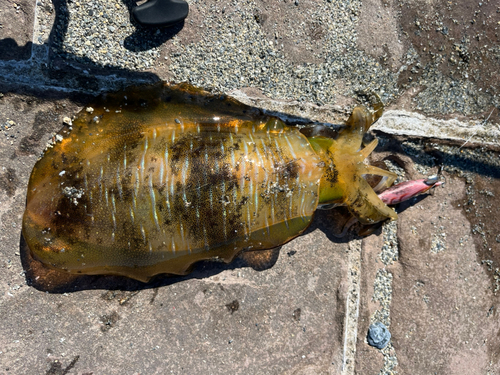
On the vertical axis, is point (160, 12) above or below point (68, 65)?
above

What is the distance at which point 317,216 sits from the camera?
3008 mm

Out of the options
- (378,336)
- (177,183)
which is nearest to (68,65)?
(177,183)

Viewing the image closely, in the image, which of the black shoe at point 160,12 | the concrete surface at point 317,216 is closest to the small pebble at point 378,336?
the concrete surface at point 317,216

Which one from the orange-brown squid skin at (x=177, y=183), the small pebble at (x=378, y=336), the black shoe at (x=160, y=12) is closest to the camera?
the orange-brown squid skin at (x=177, y=183)

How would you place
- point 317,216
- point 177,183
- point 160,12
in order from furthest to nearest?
point 317,216 → point 160,12 → point 177,183

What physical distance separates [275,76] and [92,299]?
2489 millimetres

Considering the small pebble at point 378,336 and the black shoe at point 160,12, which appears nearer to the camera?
the black shoe at point 160,12

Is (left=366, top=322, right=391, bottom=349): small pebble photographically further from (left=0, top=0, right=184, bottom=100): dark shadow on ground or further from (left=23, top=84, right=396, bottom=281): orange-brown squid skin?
(left=0, top=0, right=184, bottom=100): dark shadow on ground

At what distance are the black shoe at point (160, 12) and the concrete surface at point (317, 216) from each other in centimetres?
15

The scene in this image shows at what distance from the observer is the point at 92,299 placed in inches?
108

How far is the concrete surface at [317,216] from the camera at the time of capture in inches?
105

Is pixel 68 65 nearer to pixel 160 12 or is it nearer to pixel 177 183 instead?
pixel 160 12

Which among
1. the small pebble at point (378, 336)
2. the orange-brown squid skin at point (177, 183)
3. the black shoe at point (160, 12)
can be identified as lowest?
the small pebble at point (378, 336)

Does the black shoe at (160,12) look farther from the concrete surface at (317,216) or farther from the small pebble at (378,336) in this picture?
the small pebble at (378,336)
